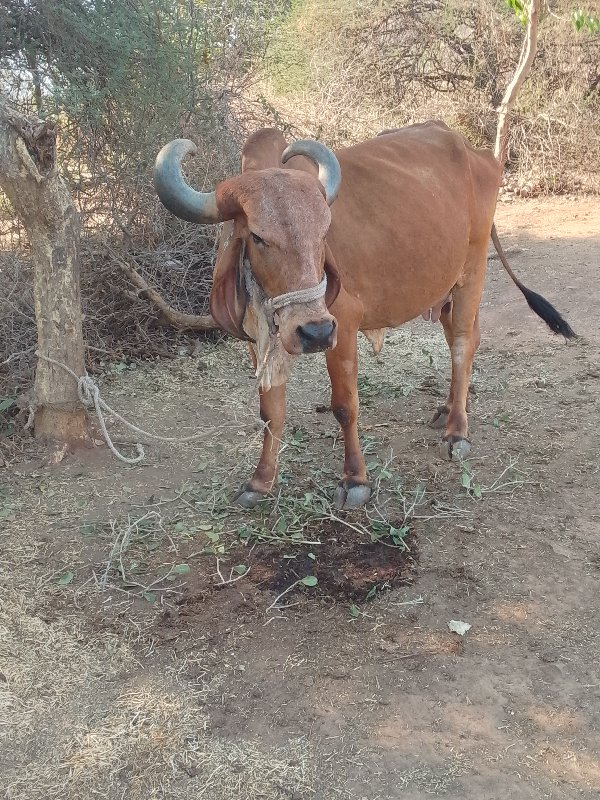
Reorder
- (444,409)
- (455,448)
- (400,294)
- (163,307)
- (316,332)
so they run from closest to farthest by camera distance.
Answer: (316,332) < (400,294) < (455,448) < (444,409) < (163,307)

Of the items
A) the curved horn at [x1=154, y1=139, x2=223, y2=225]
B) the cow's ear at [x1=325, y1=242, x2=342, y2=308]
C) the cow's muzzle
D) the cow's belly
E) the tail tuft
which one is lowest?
the tail tuft

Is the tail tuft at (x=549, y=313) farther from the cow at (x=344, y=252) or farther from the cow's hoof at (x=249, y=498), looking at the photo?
the cow's hoof at (x=249, y=498)

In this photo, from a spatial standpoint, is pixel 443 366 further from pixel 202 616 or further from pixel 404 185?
pixel 202 616

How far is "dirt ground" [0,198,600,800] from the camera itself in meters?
2.42

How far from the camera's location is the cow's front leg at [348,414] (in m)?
3.75

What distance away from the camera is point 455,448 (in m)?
4.44

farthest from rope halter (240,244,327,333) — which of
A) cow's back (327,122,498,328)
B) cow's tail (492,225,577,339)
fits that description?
cow's tail (492,225,577,339)

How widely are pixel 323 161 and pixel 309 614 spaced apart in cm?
193

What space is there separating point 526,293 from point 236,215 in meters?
2.70

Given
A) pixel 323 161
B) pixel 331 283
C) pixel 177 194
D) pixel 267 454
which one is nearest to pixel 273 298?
pixel 331 283

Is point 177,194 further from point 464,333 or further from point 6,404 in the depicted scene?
point 464,333

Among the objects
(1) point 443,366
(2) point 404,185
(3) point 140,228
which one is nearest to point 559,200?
(1) point 443,366

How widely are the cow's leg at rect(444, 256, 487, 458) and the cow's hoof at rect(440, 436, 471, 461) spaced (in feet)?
0.37

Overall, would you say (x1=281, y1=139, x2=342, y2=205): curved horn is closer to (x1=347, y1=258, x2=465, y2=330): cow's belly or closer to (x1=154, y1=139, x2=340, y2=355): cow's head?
(x1=154, y1=139, x2=340, y2=355): cow's head
